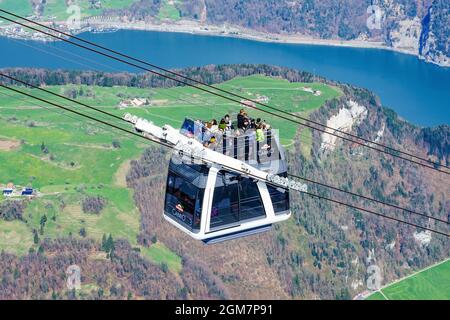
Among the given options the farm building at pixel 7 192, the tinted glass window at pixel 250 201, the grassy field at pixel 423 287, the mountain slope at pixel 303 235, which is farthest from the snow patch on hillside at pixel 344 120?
the tinted glass window at pixel 250 201

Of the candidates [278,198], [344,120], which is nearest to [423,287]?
[344,120]

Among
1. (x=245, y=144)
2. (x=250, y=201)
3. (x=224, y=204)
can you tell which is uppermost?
(x=245, y=144)

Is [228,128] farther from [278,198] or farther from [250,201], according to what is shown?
[278,198]

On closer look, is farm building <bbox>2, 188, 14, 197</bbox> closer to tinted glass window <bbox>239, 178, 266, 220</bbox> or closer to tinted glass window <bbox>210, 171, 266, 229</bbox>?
tinted glass window <bbox>239, 178, 266, 220</bbox>

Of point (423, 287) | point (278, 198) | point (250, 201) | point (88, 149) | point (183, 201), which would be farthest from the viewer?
point (423, 287)

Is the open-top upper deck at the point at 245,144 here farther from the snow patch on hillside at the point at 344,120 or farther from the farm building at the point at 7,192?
the snow patch on hillside at the point at 344,120

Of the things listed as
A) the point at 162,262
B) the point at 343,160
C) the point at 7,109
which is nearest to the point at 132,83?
the point at 7,109
